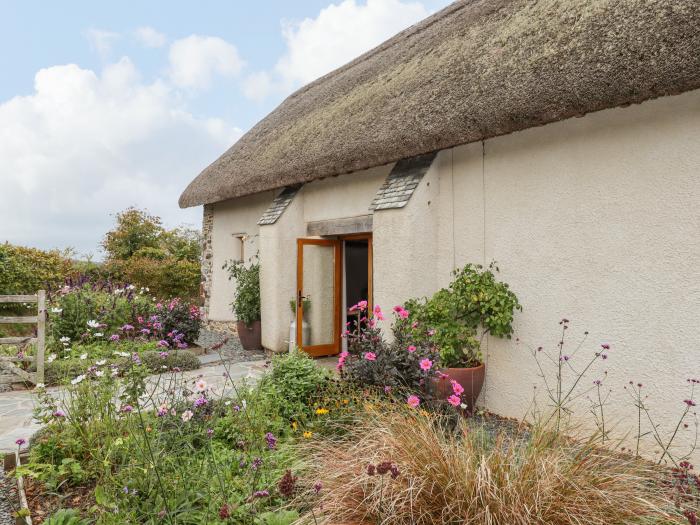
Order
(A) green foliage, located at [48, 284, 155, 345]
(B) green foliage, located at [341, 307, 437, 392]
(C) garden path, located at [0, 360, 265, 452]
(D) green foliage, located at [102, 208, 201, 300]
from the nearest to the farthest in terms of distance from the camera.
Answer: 1. (B) green foliage, located at [341, 307, 437, 392]
2. (C) garden path, located at [0, 360, 265, 452]
3. (A) green foliage, located at [48, 284, 155, 345]
4. (D) green foliage, located at [102, 208, 201, 300]

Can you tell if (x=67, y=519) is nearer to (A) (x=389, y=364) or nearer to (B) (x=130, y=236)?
(A) (x=389, y=364)

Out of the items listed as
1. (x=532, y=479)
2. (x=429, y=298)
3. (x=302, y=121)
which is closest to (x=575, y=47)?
(x=429, y=298)

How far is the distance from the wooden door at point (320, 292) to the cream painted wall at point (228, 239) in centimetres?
218

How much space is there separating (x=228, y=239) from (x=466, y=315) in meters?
7.02

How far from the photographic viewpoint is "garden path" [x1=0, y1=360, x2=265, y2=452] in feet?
13.2

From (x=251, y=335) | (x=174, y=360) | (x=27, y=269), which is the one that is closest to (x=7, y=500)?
(x=174, y=360)

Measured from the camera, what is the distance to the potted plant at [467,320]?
4.70 metres

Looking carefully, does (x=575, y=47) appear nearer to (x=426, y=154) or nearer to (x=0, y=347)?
(x=426, y=154)

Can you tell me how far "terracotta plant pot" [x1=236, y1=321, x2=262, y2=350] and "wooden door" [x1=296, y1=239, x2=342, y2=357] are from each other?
1.17 m

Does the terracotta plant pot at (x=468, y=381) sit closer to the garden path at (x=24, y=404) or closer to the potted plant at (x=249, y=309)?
the garden path at (x=24, y=404)

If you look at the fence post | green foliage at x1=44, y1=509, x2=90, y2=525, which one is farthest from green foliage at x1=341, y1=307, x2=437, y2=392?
the fence post

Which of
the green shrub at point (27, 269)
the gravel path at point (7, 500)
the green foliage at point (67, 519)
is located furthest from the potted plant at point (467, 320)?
the green shrub at point (27, 269)

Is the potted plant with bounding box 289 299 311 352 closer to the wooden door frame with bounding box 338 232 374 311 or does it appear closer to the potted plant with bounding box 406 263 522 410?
the wooden door frame with bounding box 338 232 374 311

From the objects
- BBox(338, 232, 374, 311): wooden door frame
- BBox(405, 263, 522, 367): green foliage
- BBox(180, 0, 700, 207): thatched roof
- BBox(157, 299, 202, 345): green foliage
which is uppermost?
BBox(180, 0, 700, 207): thatched roof
